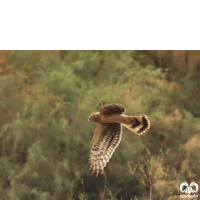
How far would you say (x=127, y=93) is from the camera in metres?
10.5

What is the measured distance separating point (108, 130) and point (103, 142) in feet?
0.40

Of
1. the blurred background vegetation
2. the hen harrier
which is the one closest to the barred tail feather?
the hen harrier

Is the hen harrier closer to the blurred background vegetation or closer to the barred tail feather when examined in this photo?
the barred tail feather

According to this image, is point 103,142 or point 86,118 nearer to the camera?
point 103,142

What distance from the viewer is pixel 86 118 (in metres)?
10.2

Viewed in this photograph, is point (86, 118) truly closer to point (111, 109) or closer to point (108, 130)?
point (108, 130)

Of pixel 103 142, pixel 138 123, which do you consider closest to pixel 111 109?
pixel 138 123

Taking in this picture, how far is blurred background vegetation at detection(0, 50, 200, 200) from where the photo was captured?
9.62 metres

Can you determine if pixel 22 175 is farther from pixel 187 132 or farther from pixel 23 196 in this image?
pixel 187 132

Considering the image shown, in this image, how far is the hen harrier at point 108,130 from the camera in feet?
16.1

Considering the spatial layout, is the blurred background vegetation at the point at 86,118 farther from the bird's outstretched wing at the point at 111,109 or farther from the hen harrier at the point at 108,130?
the bird's outstretched wing at the point at 111,109

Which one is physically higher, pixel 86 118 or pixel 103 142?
pixel 86 118

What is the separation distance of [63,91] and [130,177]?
223cm
